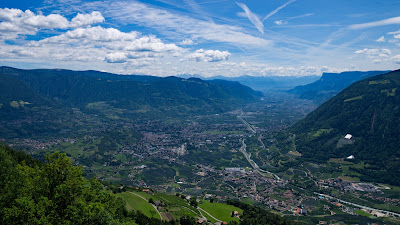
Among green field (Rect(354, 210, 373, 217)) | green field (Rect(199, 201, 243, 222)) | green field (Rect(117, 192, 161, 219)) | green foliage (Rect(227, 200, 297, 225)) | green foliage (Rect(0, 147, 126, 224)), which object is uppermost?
green foliage (Rect(0, 147, 126, 224))

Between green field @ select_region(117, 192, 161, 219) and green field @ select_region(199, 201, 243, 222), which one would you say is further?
green field @ select_region(199, 201, 243, 222)

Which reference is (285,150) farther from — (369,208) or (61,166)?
(61,166)

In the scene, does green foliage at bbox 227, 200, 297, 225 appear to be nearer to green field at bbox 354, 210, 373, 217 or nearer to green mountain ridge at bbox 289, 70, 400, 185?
green field at bbox 354, 210, 373, 217

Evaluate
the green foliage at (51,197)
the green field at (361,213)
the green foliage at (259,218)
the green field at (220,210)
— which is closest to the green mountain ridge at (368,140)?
the green field at (361,213)

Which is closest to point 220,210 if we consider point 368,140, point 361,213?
point 361,213

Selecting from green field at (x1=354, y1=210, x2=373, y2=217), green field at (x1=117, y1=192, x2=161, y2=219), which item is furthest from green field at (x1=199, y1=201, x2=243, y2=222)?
green field at (x1=354, y1=210, x2=373, y2=217)

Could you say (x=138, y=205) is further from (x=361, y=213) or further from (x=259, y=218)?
(x=361, y=213)

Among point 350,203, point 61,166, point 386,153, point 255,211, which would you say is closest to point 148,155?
point 255,211

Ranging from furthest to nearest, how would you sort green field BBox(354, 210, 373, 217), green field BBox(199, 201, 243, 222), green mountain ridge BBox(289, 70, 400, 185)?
green mountain ridge BBox(289, 70, 400, 185), green field BBox(354, 210, 373, 217), green field BBox(199, 201, 243, 222)

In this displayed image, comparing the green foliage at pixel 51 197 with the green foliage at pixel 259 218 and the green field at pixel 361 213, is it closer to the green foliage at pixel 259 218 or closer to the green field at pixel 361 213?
the green foliage at pixel 259 218
